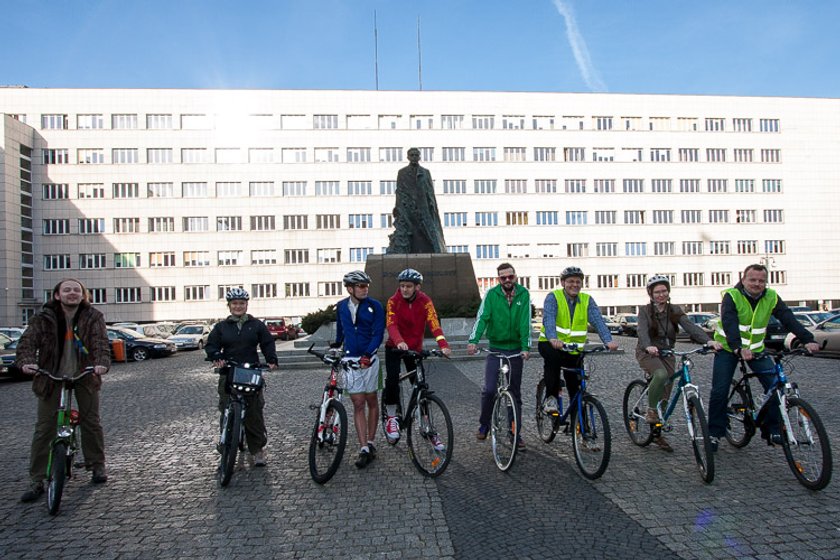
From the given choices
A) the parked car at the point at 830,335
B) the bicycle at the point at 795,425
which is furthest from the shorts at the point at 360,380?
the parked car at the point at 830,335

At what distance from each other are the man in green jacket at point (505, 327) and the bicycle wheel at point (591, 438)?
2.40 feet

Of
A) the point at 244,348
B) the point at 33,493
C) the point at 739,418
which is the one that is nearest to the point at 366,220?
the point at 244,348

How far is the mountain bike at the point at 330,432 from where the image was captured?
18.2 feet

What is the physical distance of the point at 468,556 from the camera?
12.7ft

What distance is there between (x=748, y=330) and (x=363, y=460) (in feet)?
12.3

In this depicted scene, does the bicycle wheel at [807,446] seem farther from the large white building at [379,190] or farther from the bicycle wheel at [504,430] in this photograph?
the large white building at [379,190]

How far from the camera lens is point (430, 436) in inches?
227

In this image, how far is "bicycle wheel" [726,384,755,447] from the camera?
5.93m

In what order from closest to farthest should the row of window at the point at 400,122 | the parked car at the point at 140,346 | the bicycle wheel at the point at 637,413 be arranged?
1. the bicycle wheel at the point at 637,413
2. the parked car at the point at 140,346
3. the row of window at the point at 400,122

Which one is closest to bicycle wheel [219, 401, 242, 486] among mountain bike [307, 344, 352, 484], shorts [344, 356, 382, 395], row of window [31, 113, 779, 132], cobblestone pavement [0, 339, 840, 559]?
cobblestone pavement [0, 339, 840, 559]

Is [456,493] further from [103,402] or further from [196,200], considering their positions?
[196,200]

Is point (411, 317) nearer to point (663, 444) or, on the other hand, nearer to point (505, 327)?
point (505, 327)

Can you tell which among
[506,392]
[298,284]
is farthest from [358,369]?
[298,284]

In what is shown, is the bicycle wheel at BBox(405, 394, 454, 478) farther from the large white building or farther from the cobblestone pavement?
the large white building
